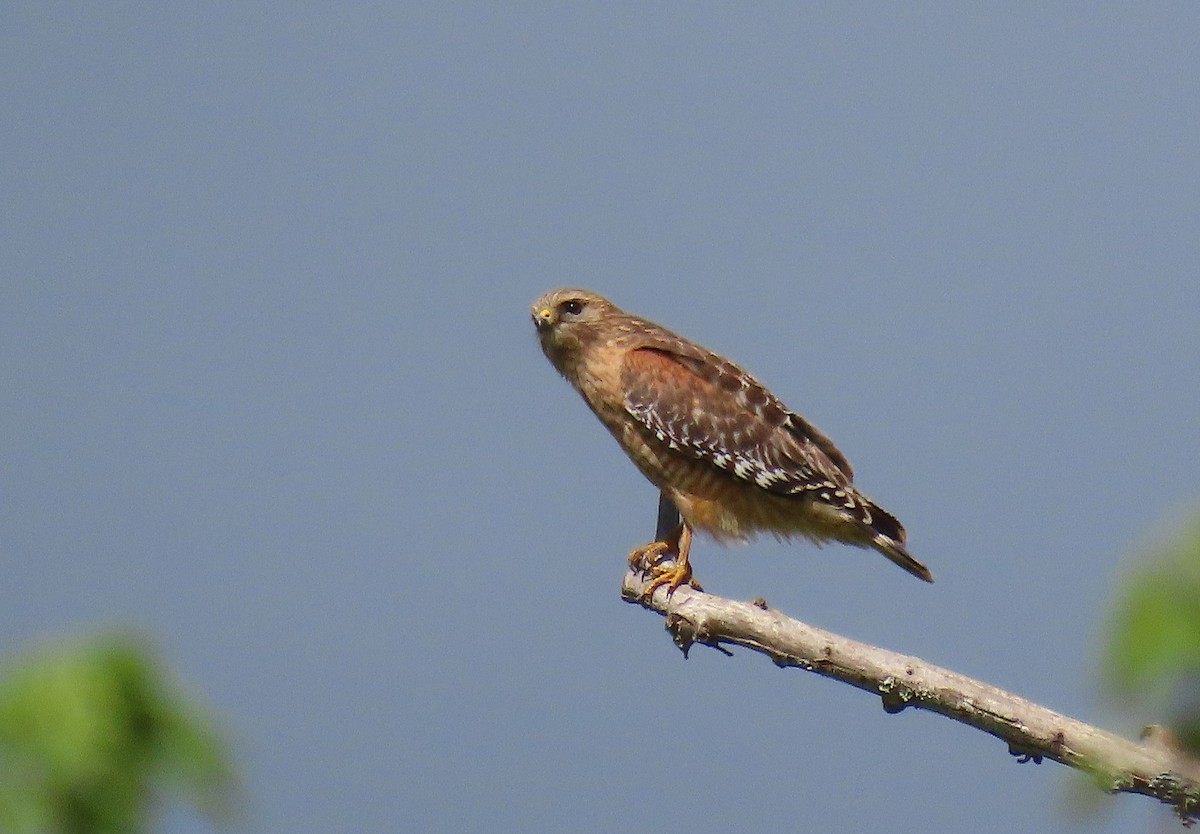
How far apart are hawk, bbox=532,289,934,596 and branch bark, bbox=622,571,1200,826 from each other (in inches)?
45.3

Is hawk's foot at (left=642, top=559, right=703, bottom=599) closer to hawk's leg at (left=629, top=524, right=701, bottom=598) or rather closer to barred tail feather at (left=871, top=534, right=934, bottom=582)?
hawk's leg at (left=629, top=524, right=701, bottom=598)

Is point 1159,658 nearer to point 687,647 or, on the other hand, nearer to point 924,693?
point 924,693

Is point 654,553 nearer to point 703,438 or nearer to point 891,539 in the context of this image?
point 703,438

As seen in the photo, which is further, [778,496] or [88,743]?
[778,496]

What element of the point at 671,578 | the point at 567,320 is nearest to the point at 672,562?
the point at 671,578

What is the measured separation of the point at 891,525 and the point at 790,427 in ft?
2.37

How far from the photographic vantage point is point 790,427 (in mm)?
5770

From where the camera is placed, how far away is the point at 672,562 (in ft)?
17.1

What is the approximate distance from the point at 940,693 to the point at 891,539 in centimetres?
167

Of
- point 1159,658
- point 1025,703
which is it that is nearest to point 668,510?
point 1025,703

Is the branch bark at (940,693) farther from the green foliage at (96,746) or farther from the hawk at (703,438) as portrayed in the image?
the green foliage at (96,746)

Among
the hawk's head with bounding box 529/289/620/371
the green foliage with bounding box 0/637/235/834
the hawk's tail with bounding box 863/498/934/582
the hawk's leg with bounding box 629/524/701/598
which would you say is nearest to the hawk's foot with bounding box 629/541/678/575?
the hawk's leg with bounding box 629/524/701/598

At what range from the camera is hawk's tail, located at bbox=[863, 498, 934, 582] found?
521cm

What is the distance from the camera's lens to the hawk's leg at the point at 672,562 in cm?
489
